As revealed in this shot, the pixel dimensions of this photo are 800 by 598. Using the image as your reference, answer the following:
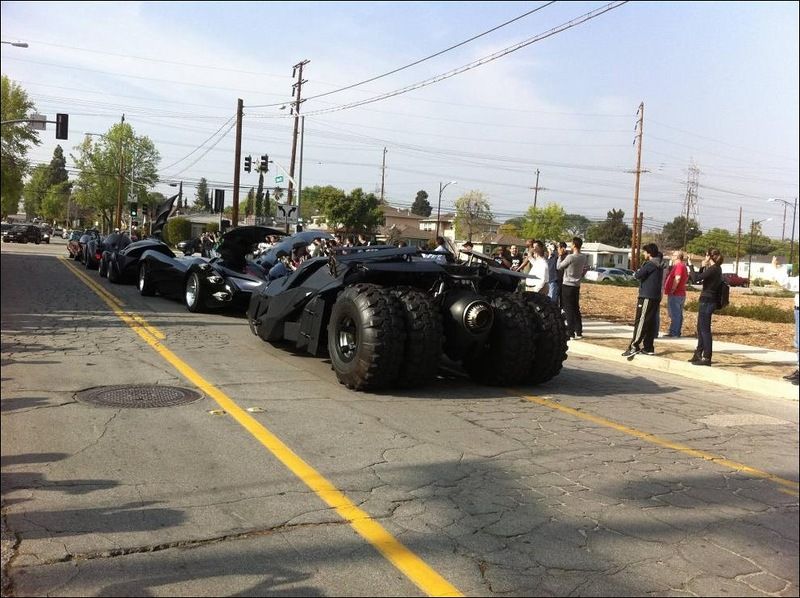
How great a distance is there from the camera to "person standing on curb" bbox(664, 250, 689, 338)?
45.5ft

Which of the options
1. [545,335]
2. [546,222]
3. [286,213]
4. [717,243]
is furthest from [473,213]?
[545,335]

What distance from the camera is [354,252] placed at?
811 cm

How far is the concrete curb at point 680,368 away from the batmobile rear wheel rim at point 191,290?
7.16 m

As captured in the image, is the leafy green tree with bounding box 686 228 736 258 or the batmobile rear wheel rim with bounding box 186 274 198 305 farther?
the leafy green tree with bounding box 686 228 736 258

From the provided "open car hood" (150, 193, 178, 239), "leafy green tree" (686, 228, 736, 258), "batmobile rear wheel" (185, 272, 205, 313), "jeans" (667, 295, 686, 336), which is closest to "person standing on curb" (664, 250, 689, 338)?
"jeans" (667, 295, 686, 336)

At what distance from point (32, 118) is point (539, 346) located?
6010mm

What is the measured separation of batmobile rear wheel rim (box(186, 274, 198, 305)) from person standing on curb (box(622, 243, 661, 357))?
7.97m

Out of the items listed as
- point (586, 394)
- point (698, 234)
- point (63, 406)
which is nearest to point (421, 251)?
point (586, 394)

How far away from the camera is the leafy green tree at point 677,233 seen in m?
113

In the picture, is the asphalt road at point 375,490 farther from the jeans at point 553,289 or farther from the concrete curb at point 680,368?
the jeans at point 553,289

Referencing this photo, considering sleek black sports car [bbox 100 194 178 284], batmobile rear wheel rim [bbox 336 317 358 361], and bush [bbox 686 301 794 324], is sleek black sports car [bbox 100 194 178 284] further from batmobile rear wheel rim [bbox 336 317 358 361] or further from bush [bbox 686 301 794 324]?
bush [bbox 686 301 794 324]

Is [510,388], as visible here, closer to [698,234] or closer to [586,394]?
[586,394]

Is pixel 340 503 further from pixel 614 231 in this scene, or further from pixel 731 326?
pixel 614 231

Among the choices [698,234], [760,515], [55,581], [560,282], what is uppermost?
[698,234]
